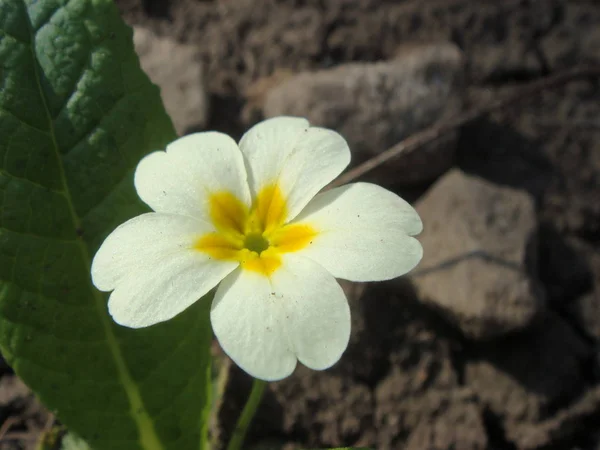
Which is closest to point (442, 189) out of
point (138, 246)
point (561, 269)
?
point (561, 269)

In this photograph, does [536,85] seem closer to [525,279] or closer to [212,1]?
[525,279]

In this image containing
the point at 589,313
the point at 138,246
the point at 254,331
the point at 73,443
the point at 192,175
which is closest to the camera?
the point at 254,331

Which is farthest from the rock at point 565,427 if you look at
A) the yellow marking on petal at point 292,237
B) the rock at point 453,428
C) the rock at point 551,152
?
the yellow marking on petal at point 292,237

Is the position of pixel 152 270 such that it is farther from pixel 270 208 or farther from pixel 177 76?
pixel 177 76

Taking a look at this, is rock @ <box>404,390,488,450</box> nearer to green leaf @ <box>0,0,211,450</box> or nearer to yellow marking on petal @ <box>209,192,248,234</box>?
green leaf @ <box>0,0,211,450</box>

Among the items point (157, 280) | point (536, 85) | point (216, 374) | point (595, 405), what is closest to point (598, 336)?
point (595, 405)

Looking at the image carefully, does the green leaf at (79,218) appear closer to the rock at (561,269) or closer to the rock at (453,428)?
the rock at (453,428)
